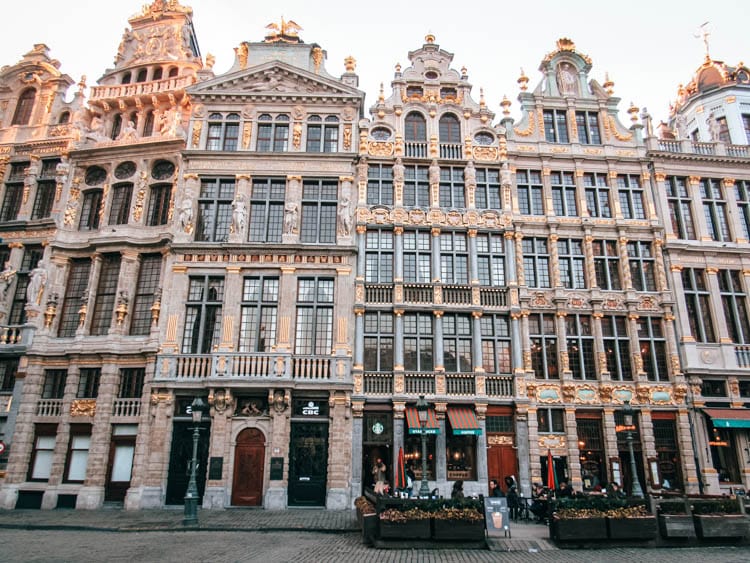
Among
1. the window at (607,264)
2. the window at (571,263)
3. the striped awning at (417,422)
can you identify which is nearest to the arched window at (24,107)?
the striped awning at (417,422)

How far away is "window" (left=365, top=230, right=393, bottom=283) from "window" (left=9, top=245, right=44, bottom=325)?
693 inches

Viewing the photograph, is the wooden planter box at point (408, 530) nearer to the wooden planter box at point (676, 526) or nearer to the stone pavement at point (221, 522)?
the stone pavement at point (221, 522)

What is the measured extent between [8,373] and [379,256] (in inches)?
776

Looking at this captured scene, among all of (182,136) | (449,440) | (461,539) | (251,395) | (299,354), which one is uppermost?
(182,136)

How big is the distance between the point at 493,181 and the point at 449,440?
47.2 feet

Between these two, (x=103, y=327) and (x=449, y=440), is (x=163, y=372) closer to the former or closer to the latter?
(x=103, y=327)


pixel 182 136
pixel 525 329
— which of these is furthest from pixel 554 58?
pixel 182 136

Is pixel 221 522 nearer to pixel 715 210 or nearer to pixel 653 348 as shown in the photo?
pixel 653 348

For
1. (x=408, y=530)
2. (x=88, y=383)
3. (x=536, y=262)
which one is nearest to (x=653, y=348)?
(x=536, y=262)

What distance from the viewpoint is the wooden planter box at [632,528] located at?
15.3m

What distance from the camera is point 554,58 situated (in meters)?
31.7

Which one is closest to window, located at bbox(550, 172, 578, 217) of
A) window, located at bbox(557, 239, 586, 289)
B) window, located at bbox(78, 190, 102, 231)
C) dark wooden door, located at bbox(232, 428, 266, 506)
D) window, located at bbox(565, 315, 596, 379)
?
window, located at bbox(557, 239, 586, 289)

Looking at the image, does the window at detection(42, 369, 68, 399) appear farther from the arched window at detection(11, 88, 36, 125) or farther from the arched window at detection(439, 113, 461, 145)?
the arched window at detection(439, 113, 461, 145)

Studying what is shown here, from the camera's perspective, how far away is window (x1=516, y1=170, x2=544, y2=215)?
95.1ft
